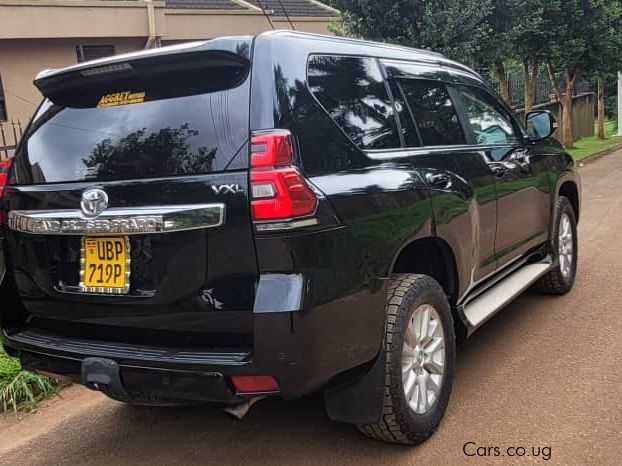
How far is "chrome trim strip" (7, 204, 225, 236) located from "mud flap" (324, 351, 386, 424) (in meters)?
0.94

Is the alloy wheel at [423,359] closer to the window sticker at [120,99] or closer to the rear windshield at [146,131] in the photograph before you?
the rear windshield at [146,131]

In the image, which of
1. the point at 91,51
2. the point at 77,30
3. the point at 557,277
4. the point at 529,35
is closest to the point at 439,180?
the point at 557,277

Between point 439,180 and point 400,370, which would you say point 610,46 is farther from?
point 400,370

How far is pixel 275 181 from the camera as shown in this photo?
254 cm

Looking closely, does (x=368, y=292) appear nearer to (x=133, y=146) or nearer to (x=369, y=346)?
(x=369, y=346)

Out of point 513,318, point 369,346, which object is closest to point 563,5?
point 513,318

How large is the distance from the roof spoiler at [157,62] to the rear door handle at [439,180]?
3.98 ft

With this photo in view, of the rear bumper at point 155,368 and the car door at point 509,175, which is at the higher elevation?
the car door at point 509,175

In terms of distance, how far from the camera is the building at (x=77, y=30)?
1199cm

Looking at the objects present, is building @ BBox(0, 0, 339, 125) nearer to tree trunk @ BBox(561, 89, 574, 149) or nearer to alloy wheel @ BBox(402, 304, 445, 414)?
tree trunk @ BBox(561, 89, 574, 149)

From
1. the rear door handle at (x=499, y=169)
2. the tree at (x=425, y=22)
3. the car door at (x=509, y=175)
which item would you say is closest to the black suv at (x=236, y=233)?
the rear door handle at (x=499, y=169)

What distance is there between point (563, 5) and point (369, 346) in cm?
1445

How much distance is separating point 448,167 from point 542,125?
179 centimetres

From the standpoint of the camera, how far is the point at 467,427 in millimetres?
3416
